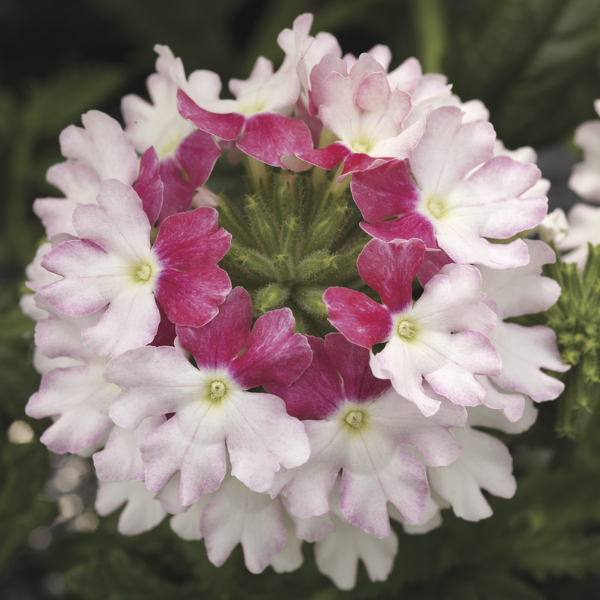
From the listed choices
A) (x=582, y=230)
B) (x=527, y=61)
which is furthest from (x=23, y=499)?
(x=527, y=61)

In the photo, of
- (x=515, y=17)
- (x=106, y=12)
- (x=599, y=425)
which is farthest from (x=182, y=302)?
(x=106, y=12)

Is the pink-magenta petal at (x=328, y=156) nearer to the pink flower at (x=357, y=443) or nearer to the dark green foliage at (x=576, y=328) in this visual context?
the pink flower at (x=357, y=443)

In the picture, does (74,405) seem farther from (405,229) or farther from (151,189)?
(405,229)

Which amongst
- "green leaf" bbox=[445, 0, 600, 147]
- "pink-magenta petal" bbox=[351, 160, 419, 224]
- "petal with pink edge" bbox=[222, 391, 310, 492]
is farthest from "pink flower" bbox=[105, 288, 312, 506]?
"green leaf" bbox=[445, 0, 600, 147]

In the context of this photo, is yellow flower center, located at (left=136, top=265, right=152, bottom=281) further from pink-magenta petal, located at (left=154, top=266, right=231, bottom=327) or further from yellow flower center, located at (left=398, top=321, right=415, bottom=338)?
yellow flower center, located at (left=398, top=321, right=415, bottom=338)

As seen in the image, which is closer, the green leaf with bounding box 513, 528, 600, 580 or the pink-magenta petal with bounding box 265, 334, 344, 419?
the pink-magenta petal with bounding box 265, 334, 344, 419

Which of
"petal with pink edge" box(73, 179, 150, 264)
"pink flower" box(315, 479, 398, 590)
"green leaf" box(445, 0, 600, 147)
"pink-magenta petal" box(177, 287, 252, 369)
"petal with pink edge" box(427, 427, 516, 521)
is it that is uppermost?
"green leaf" box(445, 0, 600, 147)
